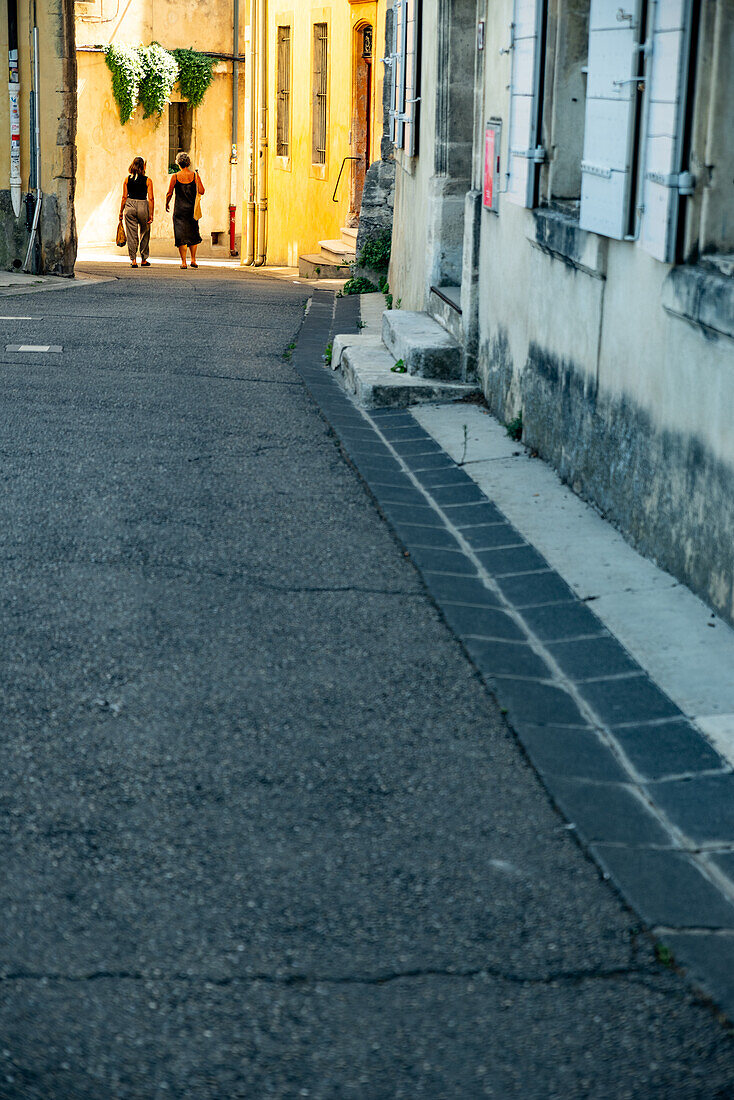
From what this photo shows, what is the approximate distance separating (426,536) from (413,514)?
1.12 ft

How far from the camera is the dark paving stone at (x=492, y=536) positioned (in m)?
5.49

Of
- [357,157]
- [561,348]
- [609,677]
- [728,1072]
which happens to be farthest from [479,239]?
[357,157]

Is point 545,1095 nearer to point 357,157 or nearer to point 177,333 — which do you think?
point 177,333

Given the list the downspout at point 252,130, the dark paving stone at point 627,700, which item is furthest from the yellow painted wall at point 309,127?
the dark paving stone at point 627,700

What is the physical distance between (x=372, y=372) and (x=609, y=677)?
479 centimetres

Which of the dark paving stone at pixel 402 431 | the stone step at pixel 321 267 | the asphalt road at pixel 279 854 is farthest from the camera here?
the stone step at pixel 321 267

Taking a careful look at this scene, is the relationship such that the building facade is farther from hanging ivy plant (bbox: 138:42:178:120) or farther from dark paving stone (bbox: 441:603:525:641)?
hanging ivy plant (bbox: 138:42:178:120)

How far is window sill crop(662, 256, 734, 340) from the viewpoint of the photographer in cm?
428

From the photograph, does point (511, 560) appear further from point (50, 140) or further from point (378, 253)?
point (50, 140)

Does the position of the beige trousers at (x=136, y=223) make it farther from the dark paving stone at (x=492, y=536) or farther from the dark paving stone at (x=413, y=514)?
the dark paving stone at (x=492, y=536)

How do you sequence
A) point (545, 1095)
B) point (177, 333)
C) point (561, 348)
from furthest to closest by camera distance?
point (177, 333) → point (561, 348) → point (545, 1095)

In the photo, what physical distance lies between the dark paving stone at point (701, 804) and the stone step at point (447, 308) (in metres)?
5.51

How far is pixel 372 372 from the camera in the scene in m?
8.63

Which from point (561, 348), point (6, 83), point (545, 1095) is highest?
point (6, 83)
